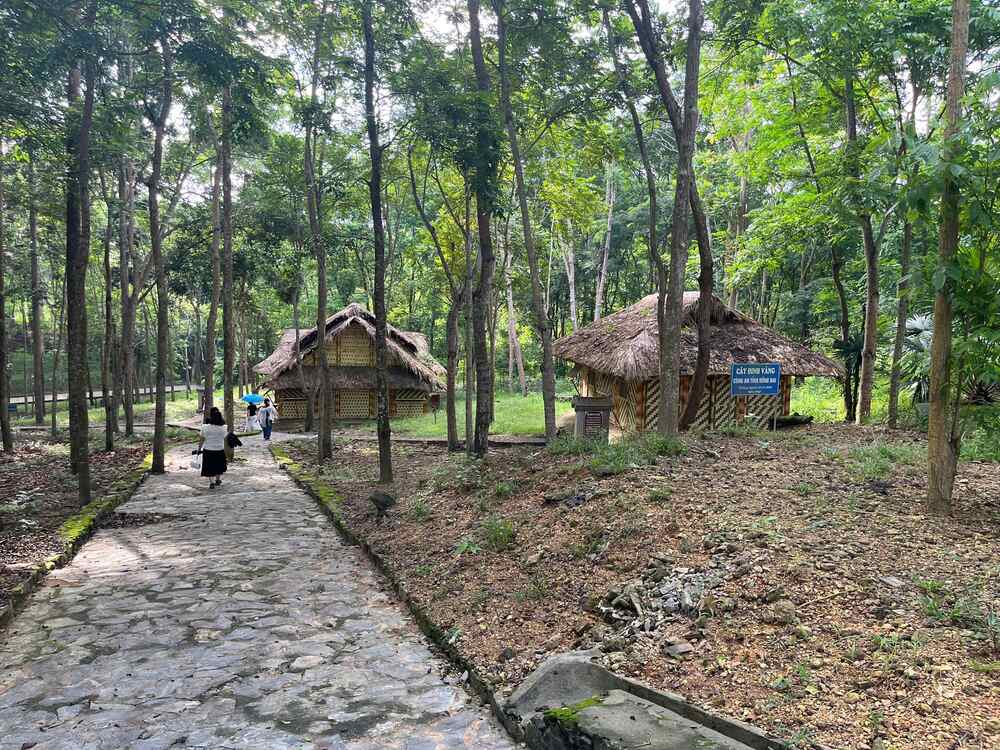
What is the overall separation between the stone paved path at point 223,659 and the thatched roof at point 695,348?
36.1 feet

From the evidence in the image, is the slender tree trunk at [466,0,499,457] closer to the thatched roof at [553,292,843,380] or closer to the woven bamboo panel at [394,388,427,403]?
the thatched roof at [553,292,843,380]

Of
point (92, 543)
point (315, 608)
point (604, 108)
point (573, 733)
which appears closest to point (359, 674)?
point (315, 608)

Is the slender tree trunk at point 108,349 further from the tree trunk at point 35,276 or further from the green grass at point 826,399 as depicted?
the green grass at point 826,399

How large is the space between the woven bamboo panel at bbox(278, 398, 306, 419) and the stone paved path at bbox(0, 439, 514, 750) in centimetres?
2087

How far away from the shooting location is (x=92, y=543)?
824 centimetres

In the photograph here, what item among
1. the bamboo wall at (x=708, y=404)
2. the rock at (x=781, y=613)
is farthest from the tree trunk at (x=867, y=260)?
the rock at (x=781, y=613)

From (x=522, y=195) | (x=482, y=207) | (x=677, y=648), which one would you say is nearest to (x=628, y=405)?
(x=522, y=195)

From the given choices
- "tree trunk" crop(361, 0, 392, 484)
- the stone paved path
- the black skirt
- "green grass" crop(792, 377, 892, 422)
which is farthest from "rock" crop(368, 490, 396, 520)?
"green grass" crop(792, 377, 892, 422)

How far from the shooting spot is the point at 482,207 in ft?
33.9

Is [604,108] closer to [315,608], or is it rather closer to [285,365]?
[315,608]

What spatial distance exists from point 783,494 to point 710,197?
21775 millimetres

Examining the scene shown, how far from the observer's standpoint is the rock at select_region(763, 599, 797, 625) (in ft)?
13.1

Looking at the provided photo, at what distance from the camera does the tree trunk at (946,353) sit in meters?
5.10

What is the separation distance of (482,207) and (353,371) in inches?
781
